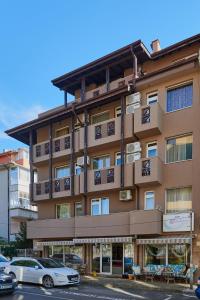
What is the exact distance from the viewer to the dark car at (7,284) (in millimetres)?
18062

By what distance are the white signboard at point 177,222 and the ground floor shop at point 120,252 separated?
1.57ft

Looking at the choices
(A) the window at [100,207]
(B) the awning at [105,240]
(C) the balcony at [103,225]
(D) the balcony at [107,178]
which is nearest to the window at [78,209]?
(A) the window at [100,207]

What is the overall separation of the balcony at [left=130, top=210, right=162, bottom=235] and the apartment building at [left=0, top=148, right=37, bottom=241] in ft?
77.1

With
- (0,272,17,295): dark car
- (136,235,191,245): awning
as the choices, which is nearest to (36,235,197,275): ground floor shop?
(136,235,191,245): awning

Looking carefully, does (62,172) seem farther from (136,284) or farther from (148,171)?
(136,284)

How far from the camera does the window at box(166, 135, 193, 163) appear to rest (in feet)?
82.2

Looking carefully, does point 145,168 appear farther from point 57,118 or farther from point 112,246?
point 57,118

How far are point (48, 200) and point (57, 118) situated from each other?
6.03 meters

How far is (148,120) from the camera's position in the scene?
85.5ft

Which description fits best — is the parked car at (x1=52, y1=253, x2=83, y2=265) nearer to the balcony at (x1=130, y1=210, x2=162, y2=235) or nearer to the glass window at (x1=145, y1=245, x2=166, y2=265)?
the glass window at (x1=145, y1=245, x2=166, y2=265)

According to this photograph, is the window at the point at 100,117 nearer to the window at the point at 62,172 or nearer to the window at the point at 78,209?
the window at the point at 62,172

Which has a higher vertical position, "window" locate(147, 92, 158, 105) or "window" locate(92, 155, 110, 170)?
"window" locate(147, 92, 158, 105)

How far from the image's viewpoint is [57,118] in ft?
106

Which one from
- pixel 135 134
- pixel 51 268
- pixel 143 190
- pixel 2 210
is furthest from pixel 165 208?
pixel 2 210
